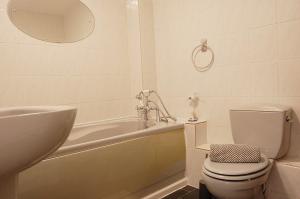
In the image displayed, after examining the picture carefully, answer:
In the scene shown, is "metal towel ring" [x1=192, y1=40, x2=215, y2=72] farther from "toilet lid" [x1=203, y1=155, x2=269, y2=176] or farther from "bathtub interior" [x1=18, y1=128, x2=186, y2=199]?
"toilet lid" [x1=203, y1=155, x2=269, y2=176]

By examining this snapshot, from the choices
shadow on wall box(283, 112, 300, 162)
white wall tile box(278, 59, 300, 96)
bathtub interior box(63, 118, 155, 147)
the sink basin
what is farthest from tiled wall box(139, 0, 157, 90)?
the sink basin

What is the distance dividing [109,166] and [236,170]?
2.73 ft

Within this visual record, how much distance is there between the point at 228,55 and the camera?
214cm

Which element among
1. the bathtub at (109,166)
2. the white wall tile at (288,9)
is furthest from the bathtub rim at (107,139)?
the white wall tile at (288,9)

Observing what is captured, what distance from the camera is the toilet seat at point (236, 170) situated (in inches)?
55.4

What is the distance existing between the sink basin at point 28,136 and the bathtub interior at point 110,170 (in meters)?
0.70

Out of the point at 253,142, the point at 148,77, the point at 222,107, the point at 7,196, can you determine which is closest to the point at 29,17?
the point at 148,77

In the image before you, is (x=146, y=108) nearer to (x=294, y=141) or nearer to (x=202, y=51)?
(x=202, y=51)

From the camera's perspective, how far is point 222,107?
86.6 inches

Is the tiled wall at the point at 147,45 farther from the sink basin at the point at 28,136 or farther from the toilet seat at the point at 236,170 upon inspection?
the sink basin at the point at 28,136

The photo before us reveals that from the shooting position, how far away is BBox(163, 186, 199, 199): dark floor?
2.03m

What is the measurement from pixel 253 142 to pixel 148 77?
1370 mm

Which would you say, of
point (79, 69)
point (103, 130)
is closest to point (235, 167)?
point (103, 130)

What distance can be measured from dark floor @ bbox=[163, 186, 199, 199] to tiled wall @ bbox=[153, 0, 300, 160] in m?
0.50
